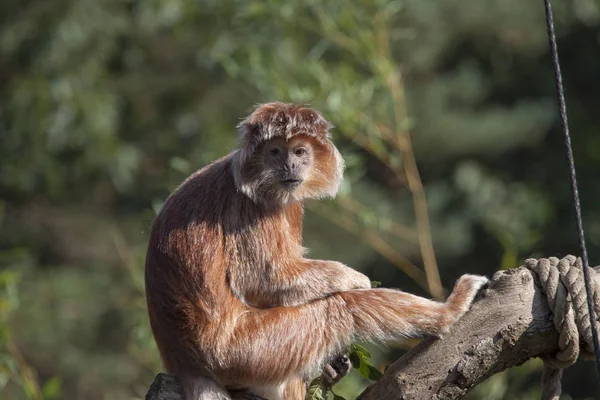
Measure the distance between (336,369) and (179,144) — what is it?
13554 millimetres

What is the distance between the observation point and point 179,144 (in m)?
18.5

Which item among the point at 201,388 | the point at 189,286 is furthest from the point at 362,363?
the point at 189,286

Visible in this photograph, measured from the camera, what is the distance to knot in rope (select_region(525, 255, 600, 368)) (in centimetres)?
427

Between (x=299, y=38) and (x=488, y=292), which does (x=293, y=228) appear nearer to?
(x=488, y=292)

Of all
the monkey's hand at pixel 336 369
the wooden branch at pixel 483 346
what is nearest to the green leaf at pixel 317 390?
the monkey's hand at pixel 336 369

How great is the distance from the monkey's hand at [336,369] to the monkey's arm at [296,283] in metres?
0.31

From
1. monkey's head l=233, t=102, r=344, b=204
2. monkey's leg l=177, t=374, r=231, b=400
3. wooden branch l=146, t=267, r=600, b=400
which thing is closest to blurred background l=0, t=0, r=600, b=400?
monkey's head l=233, t=102, r=344, b=204

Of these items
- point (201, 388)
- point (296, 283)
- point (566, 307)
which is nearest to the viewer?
point (566, 307)

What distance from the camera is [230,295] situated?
510cm

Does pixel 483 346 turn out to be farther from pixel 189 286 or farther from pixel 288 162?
pixel 288 162

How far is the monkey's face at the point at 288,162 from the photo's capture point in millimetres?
5512

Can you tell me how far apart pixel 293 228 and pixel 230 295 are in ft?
1.84

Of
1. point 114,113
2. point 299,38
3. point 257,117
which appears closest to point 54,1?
point 114,113

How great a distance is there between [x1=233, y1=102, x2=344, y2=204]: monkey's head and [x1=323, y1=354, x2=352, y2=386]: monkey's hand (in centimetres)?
83
